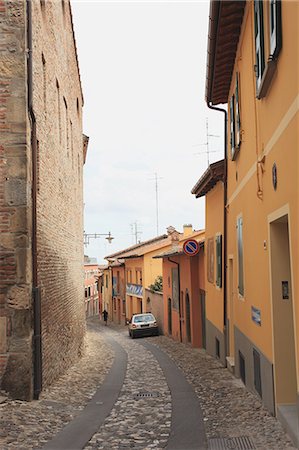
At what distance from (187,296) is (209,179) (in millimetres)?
7367

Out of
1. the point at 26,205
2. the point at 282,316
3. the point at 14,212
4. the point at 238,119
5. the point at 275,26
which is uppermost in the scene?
the point at 238,119

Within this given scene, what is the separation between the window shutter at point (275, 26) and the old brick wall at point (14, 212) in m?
4.72

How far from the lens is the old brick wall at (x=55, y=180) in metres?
10.1

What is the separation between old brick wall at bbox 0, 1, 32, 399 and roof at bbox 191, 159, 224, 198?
5.41 m

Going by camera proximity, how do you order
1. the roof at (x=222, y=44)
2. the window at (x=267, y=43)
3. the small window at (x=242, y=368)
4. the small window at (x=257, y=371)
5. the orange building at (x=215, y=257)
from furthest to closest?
the orange building at (x=215, y=257), the small window at (x=242, y=368), the roof at (x=222, y=44), the small window at (x=257, y=371), the window at (x=267, y=43)

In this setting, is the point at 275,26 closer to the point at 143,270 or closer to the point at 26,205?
the point at 26,205

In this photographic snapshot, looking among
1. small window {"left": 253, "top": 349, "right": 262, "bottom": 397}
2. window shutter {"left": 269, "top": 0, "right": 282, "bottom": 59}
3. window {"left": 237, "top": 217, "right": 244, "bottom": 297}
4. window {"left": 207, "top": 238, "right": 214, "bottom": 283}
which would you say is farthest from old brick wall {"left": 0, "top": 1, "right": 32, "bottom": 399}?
window {"left": 207, "top": 238, "right": 214, "bottom": 283}

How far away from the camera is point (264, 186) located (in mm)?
6863

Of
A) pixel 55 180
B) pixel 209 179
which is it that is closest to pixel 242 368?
pixel 209 179

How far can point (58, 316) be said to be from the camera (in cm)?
1234

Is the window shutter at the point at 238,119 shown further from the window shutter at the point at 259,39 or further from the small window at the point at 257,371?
the small window at the point at 257,371

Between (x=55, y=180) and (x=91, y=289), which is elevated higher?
(x=55, y=180)

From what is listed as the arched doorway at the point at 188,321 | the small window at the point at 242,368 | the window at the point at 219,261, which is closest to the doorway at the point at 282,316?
the small window at the point at 242,368

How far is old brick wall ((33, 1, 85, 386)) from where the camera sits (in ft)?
33.2
